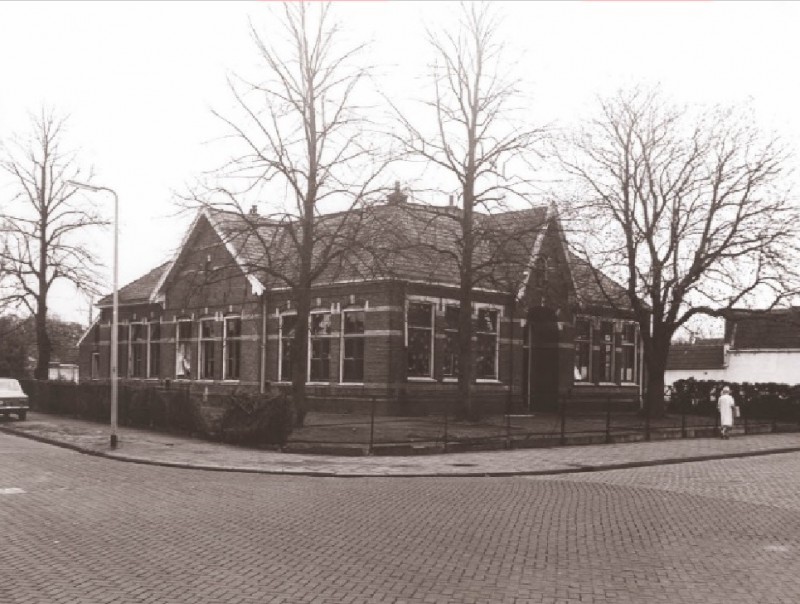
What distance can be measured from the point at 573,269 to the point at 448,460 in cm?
1555

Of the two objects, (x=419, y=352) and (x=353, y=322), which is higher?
(x=353, y=322)

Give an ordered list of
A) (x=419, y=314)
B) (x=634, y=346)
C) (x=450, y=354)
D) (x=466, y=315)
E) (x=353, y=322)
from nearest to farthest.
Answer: (x=466, y=315) < (x=419, y=314) < (x=353, y=322) < (x=450, y=354) < (x=634, y=346)

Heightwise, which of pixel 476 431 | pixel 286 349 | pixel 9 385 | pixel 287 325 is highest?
pixel 287 325

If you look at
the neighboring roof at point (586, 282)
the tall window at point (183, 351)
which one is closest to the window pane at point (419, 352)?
the neighboring roof at point (586, 282)

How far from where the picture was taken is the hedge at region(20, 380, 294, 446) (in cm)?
2320

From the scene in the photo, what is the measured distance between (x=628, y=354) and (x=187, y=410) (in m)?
24.3

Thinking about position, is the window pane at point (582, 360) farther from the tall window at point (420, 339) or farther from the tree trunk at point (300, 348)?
the tree trunk at point (300, 348)

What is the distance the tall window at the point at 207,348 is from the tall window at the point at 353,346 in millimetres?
9337

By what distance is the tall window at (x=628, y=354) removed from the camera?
4262 centimetres

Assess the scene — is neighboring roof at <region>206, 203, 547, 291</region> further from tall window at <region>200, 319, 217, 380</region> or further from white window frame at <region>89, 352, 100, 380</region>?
white window frame at <region>89, 352, 100, 380</region>

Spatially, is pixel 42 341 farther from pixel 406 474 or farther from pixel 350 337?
pixel 406 474

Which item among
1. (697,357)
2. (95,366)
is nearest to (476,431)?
(95,366)

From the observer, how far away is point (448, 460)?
A: 21359mm

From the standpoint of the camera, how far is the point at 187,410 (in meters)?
26.6
